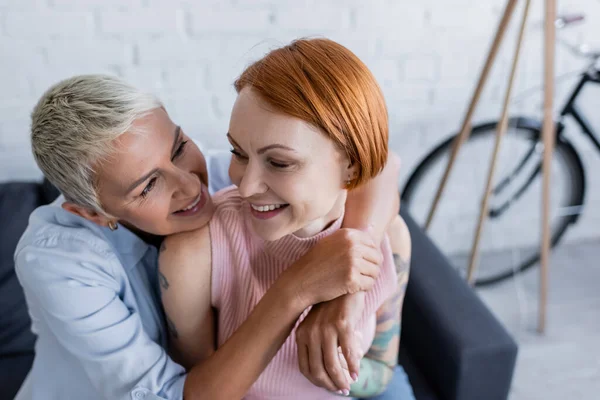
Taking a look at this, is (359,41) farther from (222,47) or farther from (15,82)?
(15,82)

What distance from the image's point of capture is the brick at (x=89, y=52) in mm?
1587

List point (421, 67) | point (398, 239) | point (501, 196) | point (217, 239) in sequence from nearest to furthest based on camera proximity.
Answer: point (217, 239) → point (398, 239) → point (421, 67) → point (501, 196)

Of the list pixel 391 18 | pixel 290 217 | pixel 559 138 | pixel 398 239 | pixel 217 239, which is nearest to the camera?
pixel 290 217

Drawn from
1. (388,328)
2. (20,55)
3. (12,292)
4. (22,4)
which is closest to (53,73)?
(20,55)

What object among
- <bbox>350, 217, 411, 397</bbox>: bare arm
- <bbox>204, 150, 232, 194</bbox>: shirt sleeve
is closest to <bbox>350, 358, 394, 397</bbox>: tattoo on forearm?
<bbox>350, 217, 411, 397</bbox>: bare arm

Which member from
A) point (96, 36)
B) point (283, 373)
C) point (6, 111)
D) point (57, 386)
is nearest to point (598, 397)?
point (283, 373)

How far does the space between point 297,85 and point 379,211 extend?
349 millimetres

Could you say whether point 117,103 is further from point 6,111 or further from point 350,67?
point 6,111

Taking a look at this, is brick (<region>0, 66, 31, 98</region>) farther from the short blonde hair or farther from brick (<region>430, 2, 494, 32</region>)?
brick (<region>430, 2, 494, 32</region>)

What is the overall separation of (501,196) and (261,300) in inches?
62.0

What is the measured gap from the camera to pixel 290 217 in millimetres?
810

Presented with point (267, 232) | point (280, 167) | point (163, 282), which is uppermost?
point (280, 167)

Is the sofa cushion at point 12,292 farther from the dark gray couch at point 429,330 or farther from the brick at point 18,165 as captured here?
the brick at point 18,165

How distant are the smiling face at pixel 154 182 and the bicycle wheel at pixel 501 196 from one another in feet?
4.09
